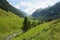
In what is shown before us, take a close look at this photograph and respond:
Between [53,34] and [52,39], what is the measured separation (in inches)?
66.9

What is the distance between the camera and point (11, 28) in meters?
180

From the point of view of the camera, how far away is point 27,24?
12875 centimetres

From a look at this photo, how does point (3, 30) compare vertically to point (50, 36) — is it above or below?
below

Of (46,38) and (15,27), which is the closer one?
(46,38)

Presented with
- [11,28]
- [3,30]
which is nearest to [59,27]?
[3,30]

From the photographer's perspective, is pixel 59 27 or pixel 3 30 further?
pixel 3 30

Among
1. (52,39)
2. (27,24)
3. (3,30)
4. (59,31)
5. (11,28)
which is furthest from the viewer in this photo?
(11,28)

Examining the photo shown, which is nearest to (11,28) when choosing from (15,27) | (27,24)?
(15,27)

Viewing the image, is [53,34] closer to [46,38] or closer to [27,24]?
[46,38]

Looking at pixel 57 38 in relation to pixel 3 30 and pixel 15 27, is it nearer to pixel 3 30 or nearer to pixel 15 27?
pixel 3 30

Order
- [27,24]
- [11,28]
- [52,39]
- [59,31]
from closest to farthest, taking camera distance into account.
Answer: [52,39], [59,31], [27,24], [11,28]

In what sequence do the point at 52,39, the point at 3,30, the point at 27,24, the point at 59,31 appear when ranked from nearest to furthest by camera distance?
the point at 52,39 < the point at 59,31 < the point at 27,24 < the point at 3,30

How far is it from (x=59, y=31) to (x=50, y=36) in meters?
2.32

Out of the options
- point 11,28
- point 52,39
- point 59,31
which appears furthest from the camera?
point 11,28
